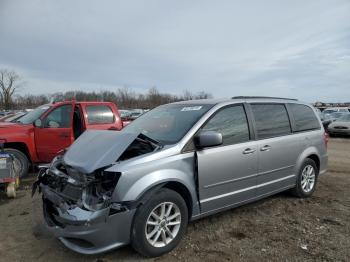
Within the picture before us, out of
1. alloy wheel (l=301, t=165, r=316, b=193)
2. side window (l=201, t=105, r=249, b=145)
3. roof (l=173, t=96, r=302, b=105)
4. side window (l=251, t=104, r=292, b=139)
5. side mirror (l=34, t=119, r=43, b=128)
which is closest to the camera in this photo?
side window (l=201, t=105, r=249, b=145)

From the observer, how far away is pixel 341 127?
17.9m

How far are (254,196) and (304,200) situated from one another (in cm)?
147

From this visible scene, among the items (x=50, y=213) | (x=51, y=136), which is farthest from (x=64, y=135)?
(x=50, y=213)

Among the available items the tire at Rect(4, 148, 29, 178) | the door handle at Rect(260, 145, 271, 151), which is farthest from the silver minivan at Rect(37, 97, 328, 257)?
the tire at Rect(4, 148, 29, 178)

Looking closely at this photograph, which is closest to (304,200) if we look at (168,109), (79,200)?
(168,109)

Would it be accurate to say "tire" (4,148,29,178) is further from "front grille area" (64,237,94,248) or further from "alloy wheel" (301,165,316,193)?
"alloy wheel" (301,165,316,193)

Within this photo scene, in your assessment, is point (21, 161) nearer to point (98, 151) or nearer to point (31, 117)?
point (31, 117)

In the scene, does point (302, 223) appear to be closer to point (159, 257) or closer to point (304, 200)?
point (304, 200)

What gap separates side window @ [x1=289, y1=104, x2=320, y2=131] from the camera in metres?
5.66

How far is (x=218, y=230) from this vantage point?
4.34 metres

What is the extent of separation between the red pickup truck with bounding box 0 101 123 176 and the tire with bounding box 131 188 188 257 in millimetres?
4737

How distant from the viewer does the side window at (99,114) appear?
814cm

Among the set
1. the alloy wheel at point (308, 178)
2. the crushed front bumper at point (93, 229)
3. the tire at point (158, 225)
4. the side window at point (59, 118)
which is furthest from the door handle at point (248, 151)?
the side window at point (59, 118)

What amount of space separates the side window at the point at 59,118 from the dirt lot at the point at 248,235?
2.51 metres
